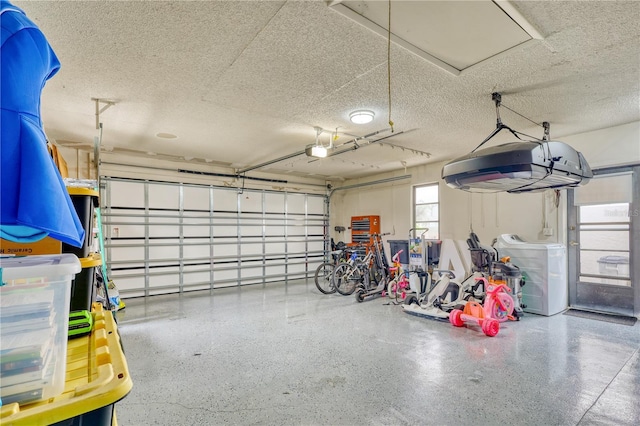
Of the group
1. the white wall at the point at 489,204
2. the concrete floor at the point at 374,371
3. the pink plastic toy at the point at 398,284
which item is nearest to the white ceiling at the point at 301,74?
the white wall at the point at 489,204

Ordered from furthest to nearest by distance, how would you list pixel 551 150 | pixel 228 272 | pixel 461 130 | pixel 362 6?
pixel 228 272 < pixel 461 130 < pixel 551 150 < pixel 362 6

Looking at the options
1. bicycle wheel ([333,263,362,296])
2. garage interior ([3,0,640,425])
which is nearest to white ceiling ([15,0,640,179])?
garage interior ([3,0,640,425])

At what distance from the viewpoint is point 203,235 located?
657 centimetres

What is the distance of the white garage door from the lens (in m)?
5.73

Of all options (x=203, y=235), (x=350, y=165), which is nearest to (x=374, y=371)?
(x=350, y=165)

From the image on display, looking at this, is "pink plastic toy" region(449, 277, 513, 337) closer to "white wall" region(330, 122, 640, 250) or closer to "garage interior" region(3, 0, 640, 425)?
"garage interior" region(3, 0, 640, 425)

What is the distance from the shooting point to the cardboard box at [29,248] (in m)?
0.96

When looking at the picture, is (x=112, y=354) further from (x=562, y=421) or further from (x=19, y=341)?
(x=562, y=421)

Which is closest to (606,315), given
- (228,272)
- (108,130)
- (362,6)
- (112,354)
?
(362,6)

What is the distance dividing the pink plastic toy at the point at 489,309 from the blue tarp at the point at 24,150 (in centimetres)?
398

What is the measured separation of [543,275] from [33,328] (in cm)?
527

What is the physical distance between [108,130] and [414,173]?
5556mm

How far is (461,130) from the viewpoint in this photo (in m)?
4.37

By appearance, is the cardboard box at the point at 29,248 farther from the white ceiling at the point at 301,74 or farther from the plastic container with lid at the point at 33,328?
the white ceiling at the point at 301,74
